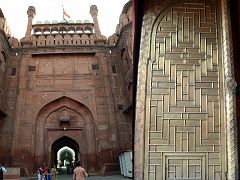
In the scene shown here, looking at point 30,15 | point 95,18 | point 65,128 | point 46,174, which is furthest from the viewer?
point 30,15

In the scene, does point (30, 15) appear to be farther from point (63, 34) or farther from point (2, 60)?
point (2, 60)

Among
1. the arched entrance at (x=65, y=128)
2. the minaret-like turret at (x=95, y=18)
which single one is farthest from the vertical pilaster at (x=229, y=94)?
the minaret-like turret at (x=95, y=18)

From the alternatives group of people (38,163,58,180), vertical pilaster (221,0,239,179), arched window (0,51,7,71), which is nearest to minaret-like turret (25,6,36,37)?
arched window (0,51,7,71)

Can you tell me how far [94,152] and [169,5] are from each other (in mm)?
13573

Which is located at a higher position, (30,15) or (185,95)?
(30,15)

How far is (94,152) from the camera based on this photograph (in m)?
19.6

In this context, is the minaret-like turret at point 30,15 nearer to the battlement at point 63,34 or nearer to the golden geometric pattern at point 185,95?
the battlement at point 63,34

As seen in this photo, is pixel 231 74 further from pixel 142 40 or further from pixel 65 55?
pixel 65 55

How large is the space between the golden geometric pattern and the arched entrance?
A: 13.2 m

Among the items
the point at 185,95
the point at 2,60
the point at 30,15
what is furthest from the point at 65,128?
the point at 185,95

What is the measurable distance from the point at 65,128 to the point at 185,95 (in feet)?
46.7

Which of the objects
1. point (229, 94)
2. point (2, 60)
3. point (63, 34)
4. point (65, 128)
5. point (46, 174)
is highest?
point (63, 34)

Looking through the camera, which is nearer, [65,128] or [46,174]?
[46,174]

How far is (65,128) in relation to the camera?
66.7 ft
